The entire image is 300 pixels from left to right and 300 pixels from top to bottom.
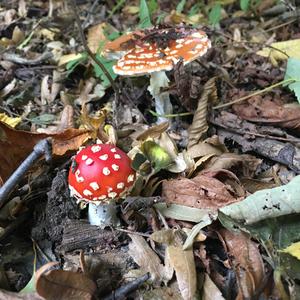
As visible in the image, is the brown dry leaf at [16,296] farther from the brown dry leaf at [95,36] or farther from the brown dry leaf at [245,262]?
the brown dry leaf at [95,36]

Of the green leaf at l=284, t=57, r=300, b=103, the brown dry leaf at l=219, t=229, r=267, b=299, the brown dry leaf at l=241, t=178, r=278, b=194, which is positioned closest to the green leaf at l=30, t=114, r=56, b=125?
the brown dry leaf at l=241, t=178, r=278, b=194

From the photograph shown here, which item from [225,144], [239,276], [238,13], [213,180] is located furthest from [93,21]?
[239,276]

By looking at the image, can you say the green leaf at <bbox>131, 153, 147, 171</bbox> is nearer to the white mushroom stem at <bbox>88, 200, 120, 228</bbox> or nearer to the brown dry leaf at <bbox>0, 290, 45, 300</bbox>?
the white mushroom stem at <bbox>88, 200, 120, 228</bbox>

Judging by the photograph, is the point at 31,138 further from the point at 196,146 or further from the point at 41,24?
the point at 41,24

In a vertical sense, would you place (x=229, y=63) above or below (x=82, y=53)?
below

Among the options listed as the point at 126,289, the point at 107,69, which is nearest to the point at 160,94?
the point at 107,69

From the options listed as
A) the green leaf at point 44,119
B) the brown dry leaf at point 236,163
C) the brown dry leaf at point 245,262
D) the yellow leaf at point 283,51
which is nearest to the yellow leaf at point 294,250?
the brown dry leaf at point 245,262

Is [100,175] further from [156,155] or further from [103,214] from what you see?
[156,155]
